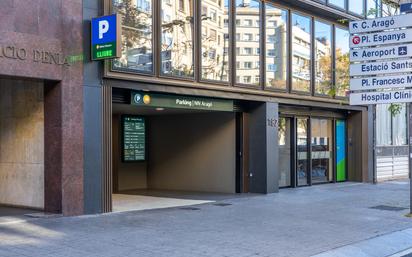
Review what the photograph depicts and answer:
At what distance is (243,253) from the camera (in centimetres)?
830

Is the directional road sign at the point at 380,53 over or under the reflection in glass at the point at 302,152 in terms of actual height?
over

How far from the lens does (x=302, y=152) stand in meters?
19.5

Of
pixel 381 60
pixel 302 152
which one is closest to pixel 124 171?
pixel 302 152

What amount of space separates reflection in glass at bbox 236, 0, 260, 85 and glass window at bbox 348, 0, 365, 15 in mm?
5616

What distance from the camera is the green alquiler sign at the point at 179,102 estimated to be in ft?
44.5

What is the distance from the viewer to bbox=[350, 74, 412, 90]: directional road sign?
13008mm

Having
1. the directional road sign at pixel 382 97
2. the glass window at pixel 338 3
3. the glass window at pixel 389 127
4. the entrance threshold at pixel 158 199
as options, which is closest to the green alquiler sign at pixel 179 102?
the entrance threshold at pixel 158 199

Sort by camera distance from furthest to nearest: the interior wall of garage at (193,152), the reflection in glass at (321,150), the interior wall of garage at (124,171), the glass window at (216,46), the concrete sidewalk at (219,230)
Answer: the reflection in glass at (321,150) < the interior wall of garage at (124,171) < the interior wall of garage at (193,152) < the glass window at (216,46) < the concrete sidewalk at (219,230)

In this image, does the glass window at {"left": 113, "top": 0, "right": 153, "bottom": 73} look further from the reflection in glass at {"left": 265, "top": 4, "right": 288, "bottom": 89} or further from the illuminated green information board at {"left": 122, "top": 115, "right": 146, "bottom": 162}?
the reflection in glass at {"left": 265, "top": 4, "right": 288, "bottom": 89}

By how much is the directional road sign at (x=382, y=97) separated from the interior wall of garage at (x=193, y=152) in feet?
14.8

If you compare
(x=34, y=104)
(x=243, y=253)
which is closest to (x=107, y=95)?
(x=34, y=104)

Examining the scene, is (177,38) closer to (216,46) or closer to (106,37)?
(216,46)

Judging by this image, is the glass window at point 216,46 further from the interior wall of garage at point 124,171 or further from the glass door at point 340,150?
the glass door at point 340,150

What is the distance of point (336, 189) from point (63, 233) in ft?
38.5
